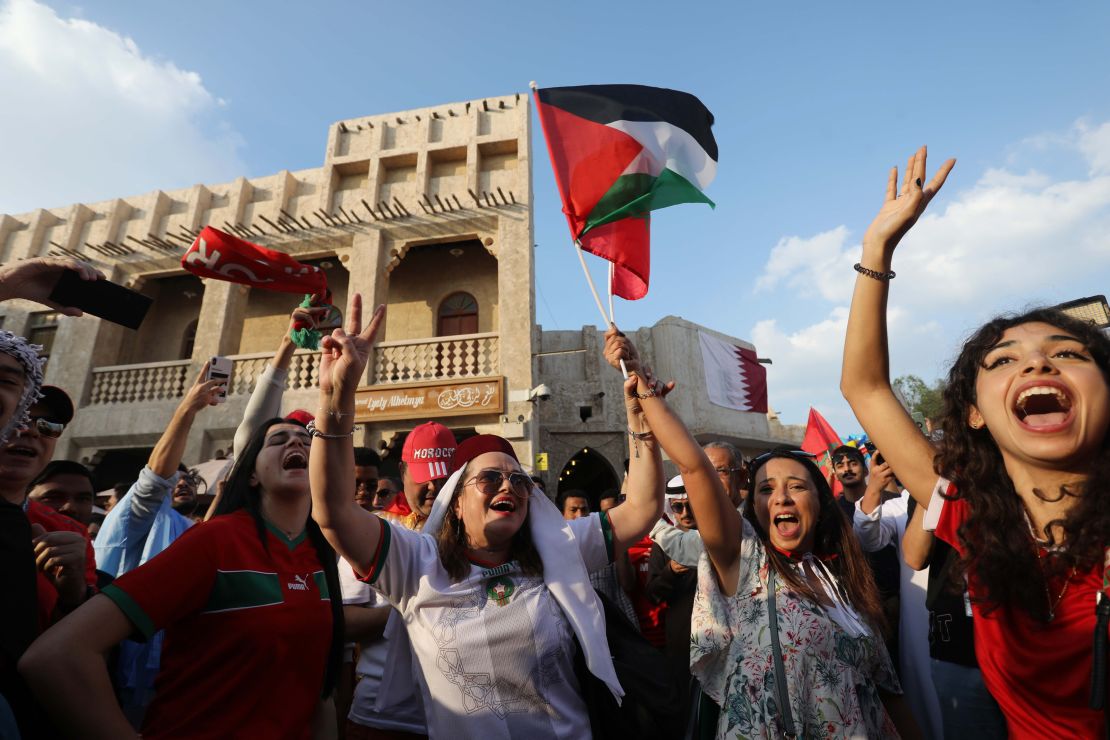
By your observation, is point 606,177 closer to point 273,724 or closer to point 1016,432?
point 1016,432

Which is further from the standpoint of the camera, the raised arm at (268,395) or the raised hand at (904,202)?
the raised arm at (268,395)

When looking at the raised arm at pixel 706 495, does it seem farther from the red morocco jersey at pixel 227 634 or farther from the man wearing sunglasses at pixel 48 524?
the man wearing sunglasses at pixel 48 524

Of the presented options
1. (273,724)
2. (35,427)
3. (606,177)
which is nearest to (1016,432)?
(273,724)

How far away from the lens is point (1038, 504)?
1459mm

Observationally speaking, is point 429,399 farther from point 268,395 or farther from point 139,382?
point 268,395

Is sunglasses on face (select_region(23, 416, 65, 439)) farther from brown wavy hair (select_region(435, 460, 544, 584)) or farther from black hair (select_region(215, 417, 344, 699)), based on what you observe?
brown wavy hair (select_region(435, 460, 544, 584))

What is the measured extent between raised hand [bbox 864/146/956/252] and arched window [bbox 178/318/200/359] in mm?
15824

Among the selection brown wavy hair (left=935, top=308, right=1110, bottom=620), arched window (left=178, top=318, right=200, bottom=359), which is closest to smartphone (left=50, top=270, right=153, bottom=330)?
brown wavy hair (left=935, top=308, right=1110, bottom=620)

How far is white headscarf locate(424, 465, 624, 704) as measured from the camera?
1801 mm

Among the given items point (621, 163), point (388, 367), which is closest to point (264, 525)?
point (621, 163)

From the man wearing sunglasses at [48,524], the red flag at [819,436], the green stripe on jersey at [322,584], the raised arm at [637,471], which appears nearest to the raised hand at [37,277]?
the man wearing sunglasses at [48,524]

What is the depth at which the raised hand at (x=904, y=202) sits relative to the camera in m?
1.63

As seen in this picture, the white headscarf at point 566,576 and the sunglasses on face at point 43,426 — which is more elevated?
the sunglasses on face at point 43,426

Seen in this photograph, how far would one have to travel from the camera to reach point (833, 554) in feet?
7.32
